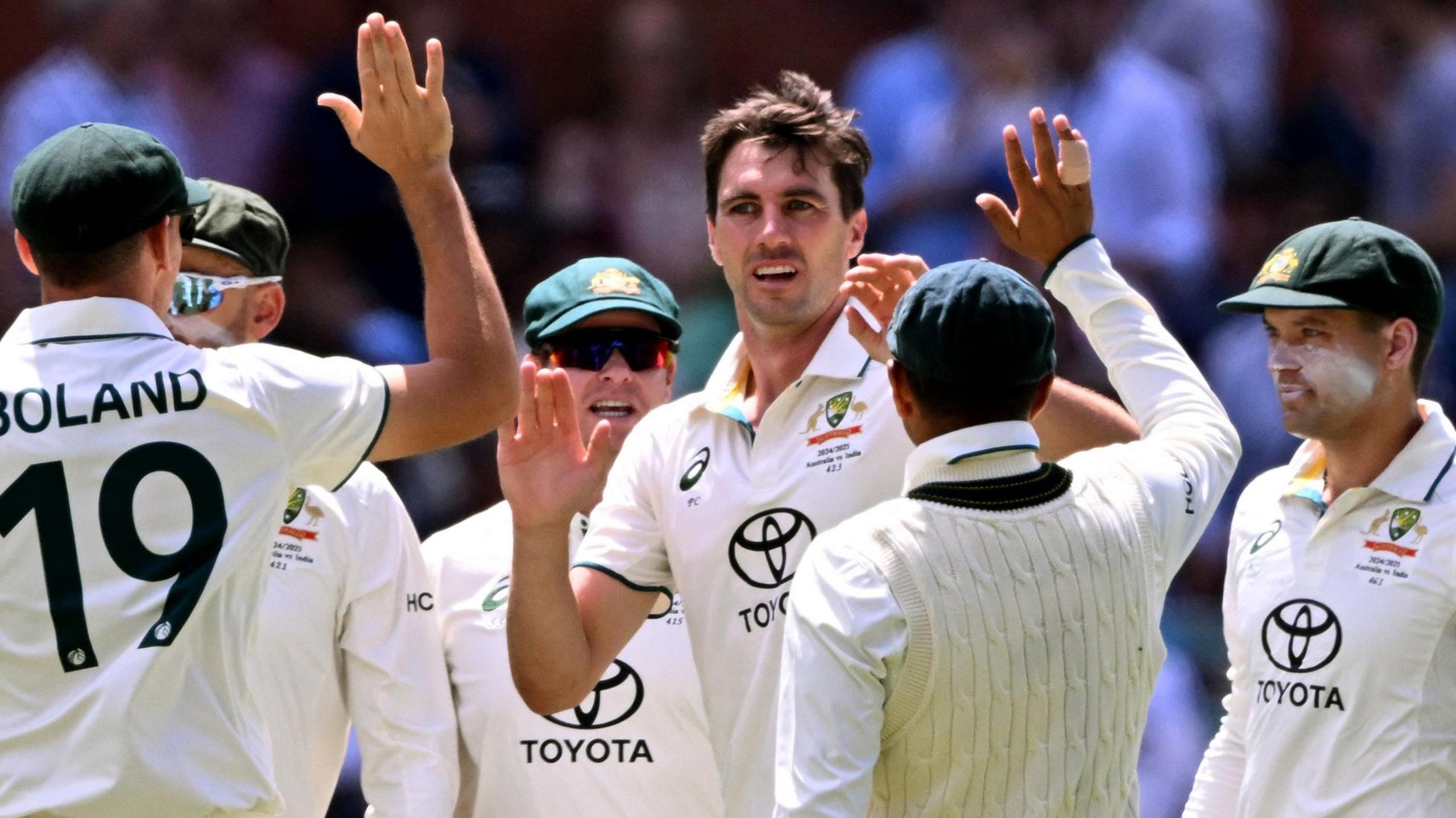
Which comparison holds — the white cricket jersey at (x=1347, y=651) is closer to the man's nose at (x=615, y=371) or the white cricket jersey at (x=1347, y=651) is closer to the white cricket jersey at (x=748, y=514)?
the white cricket jersey at (x=748, y=514)

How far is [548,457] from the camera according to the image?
3.86 meters

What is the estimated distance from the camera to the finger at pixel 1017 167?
3.79 m

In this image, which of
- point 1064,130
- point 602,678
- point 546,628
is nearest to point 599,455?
point 546,628

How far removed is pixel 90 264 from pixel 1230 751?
285cm

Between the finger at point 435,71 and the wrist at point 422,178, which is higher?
the finger at point 435,71

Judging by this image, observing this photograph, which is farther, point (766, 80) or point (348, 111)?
point (766, 80)

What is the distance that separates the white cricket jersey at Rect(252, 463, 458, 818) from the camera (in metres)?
→ 4.77

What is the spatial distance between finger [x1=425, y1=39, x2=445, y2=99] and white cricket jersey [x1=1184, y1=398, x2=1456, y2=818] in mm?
2272

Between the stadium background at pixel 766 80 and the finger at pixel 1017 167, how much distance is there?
5.28 meters

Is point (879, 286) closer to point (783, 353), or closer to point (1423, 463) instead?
point (783, 353)

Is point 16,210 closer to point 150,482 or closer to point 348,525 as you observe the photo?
point 150,482

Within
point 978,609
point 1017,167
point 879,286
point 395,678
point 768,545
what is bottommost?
point 395,678

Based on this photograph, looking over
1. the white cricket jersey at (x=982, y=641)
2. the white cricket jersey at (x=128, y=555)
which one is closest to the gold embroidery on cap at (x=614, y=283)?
the white cricket jersey at (x=128, y=555)

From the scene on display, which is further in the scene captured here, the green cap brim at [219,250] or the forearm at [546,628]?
the green cap brim at [219,250]
